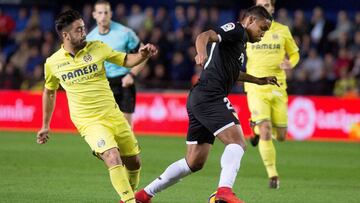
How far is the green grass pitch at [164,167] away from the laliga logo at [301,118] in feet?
4.02

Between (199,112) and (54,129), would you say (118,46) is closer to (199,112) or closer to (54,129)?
(199,112)

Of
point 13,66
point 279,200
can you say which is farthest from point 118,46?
point 13,66

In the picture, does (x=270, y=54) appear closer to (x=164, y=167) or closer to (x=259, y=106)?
(x=259, y=106)

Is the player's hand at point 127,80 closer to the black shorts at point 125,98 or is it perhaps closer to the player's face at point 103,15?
the black shorts at point 125,98

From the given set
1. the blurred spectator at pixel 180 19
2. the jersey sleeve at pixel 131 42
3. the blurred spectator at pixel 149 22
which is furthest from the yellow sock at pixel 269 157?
the blurred spectator at pixel 149 22

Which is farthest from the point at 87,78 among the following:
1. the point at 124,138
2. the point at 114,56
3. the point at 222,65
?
the point at 222,65

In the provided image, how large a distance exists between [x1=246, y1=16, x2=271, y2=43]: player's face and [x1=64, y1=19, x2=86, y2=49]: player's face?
1.67 metres

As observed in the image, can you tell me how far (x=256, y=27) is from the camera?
29.0ft

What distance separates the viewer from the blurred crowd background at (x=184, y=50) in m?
21.7

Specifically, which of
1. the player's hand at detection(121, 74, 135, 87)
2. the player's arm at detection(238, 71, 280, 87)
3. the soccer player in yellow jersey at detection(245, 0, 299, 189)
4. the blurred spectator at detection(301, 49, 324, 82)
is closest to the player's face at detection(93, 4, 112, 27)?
the player's hand at detection(121, 74, 135, 87)

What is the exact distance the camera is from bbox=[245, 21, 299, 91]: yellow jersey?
12.1m

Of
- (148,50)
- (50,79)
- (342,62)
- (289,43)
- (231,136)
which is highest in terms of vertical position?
(148,50)

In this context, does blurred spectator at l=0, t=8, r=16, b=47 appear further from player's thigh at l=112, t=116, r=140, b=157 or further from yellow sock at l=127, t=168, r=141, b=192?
player's thigh at l=112, t=116, r=140, b=157

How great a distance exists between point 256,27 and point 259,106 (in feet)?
10.4
